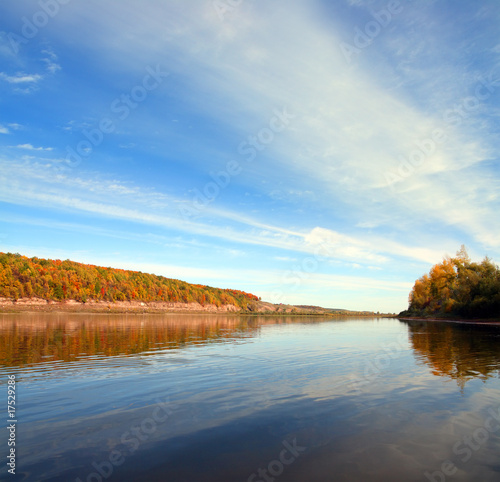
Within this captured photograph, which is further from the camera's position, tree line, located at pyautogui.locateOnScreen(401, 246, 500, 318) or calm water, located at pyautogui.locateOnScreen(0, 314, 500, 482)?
tree line, located at pyautogui.locateOnScreen(401, 246, 500, 318)

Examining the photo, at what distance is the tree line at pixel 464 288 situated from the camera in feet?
287

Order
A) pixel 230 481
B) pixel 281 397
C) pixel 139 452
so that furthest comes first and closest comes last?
pixel 281 397 < pixel 139 452 < pixel 230 481

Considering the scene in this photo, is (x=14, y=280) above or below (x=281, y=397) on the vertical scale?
above

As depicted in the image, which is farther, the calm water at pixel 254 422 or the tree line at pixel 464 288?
the tree line at pixel 464 288

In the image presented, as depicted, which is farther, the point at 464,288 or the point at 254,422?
the point at 464,288

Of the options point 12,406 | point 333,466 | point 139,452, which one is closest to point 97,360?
point 12,406

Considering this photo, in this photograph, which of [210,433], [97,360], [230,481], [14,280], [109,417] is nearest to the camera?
[230,481]

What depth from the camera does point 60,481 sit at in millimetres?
7332

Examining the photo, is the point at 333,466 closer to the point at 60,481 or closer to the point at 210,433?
the point at 210,433

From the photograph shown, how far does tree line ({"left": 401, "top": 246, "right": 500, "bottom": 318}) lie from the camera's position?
87.5m

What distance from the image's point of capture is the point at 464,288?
3952 inches

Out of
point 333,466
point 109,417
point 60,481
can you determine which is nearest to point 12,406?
point 109,417

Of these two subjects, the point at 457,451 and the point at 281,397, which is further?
the point at 281,397

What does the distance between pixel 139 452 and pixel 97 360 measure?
17.0 meters
